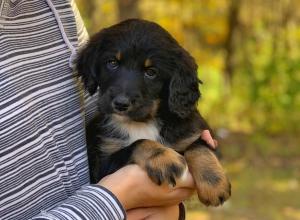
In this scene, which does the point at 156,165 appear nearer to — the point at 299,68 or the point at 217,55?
the point at 299,68

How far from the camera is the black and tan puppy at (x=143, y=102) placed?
2.60m

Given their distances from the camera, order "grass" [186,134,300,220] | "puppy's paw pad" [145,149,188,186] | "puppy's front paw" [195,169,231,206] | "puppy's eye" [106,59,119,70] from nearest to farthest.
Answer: "puppy's paw pad" [145,149,188,186] → "puppy's front paw" [195,169,231,206] → "puppy's eye" [106,59,119,70] → "grass" [186,134,300,220]

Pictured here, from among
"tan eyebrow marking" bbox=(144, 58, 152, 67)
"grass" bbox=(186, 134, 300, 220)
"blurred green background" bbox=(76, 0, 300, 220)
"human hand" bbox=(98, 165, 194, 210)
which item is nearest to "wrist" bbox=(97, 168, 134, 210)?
"human hand" bbox=(98, 165, 194, 210)

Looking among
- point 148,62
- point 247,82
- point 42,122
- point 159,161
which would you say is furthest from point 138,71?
point 247,82

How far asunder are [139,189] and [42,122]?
40 centimetres

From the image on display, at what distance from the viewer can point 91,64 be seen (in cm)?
277

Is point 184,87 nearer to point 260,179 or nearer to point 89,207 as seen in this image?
point 89,207

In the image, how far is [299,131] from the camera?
1103 cm

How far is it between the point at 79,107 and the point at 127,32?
390 mm

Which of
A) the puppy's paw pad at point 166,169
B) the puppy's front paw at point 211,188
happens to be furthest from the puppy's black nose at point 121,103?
the puppy's front paw at point 211,188

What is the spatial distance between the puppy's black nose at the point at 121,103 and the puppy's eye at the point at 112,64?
7.4 inches

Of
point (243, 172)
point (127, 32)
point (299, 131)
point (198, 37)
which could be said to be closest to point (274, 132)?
point (299, 131)

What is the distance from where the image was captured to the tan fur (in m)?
2.53

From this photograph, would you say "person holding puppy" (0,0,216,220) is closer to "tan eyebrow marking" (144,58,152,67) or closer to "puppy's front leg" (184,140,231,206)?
"puppy's front leg" (184,140,231,206)
